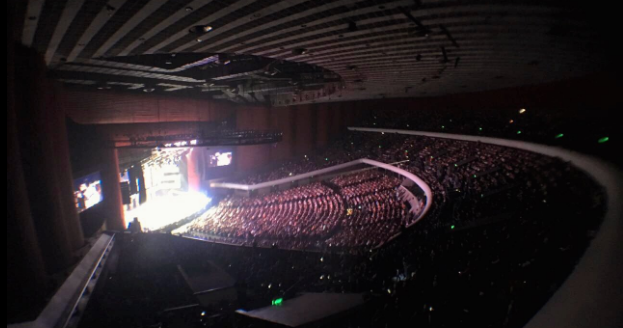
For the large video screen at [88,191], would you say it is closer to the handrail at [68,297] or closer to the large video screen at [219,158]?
the handrail at [68,297]

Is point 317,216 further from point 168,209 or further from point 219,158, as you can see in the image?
point 168,209

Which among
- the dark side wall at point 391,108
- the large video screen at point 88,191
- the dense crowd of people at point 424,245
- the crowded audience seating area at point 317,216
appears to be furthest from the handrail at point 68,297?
the dark side wall at point 391,108

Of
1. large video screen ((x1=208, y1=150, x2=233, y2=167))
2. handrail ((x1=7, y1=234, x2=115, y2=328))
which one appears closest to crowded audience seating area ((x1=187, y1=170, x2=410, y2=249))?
large video screen ((x1=208, y1=150, x2=233, y2=167))

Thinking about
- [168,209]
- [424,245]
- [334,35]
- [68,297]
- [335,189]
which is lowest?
[168,209]

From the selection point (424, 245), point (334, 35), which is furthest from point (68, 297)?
point (424, 245)

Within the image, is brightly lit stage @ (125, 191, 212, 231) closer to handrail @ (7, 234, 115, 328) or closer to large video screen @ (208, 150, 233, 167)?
large video screen @ (208, 150, 233, 167)

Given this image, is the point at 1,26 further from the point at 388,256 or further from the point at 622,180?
the point at 622,180

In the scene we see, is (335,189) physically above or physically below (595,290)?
below
